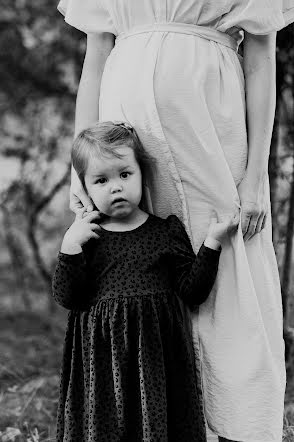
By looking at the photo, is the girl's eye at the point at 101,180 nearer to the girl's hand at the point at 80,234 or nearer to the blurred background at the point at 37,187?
the girl's hand at the point at 80,234

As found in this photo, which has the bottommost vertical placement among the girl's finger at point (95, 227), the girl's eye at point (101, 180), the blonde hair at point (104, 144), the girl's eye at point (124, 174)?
the girl's finger at point (95, 227)

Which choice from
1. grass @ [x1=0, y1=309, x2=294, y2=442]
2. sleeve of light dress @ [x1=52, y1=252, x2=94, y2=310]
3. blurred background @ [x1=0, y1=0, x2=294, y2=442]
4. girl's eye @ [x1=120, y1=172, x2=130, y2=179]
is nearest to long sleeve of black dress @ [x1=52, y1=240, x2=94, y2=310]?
sleeve of light dress @ [x1=52, y1=252, x2=94, y2=310]

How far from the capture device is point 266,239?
7.72 ft

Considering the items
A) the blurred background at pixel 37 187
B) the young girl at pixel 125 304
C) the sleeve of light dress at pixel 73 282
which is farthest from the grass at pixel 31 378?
the sleeve of light dress at pixel 73 282

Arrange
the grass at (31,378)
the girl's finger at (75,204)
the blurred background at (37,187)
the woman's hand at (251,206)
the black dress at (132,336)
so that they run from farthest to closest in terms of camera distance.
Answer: the blurred background at (37,187), the grass at (31,378), the girl's finger at (75,204), the woman's hand at (251,206), the black dress at (132,336)

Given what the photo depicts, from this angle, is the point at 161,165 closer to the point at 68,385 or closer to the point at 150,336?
the point at 150,336

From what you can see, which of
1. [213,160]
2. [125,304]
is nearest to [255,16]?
[213,160]

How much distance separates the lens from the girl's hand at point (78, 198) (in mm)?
2350

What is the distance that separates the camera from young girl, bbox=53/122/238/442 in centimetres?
214

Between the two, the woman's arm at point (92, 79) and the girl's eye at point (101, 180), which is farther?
the woman's arm at point (92, 79)

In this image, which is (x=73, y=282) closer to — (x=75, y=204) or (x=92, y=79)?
(x=75, y=204)

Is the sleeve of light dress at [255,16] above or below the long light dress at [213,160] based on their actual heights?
above

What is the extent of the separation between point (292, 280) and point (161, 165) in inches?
76.0

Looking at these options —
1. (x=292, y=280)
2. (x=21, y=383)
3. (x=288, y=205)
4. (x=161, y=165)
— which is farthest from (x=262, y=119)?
(x=21, y=383)
